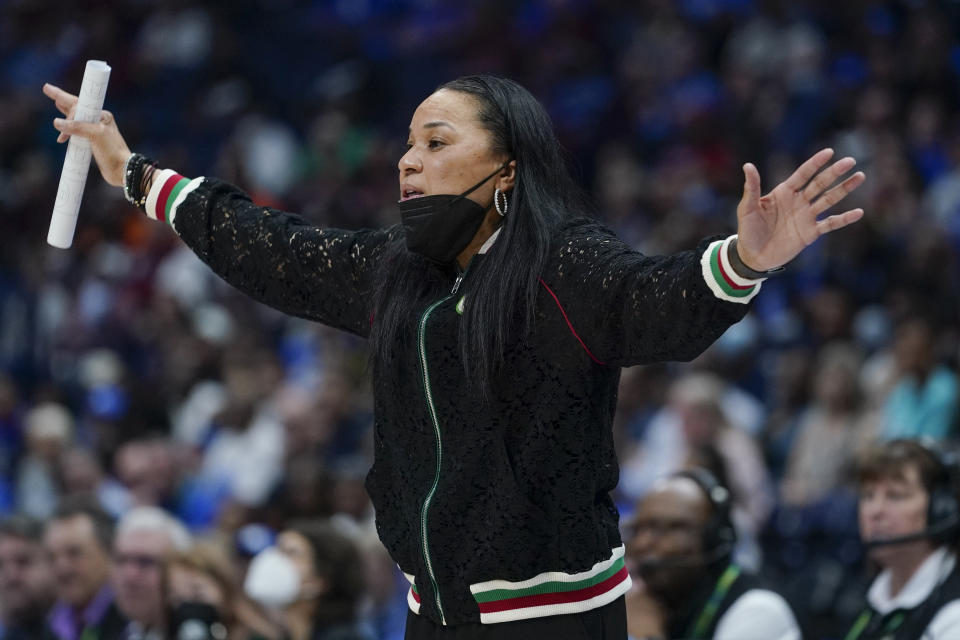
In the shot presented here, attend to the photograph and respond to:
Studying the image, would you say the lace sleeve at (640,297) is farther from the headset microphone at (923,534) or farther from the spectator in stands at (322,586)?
the spectator in stands at (322,586)

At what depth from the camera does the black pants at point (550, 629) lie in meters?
2.78

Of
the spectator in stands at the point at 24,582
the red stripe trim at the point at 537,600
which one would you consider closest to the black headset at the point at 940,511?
the red stripe trim at the point at 537,600

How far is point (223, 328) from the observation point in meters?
10.5

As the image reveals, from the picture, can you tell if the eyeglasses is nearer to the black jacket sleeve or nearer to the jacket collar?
the black jacket sleeve

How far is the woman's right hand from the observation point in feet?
11.4

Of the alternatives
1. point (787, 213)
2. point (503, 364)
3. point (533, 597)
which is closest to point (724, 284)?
point (787, 213)

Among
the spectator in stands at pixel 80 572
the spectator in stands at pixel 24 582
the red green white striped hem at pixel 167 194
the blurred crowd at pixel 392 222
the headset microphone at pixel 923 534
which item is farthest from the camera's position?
the blurred crowd at pixel 392 222

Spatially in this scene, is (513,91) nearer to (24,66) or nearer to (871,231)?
(871,231)

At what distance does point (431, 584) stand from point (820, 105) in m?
8.08

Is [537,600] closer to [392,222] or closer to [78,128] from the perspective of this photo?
[78,128]

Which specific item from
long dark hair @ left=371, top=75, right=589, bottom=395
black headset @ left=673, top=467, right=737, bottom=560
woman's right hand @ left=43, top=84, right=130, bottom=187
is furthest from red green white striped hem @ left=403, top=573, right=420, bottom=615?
black headset @ left=673, top=467, right=737, bottom=560

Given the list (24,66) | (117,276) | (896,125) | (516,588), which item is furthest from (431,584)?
(24,66)

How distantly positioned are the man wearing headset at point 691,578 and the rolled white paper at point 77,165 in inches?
78.1

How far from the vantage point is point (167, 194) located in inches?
134
